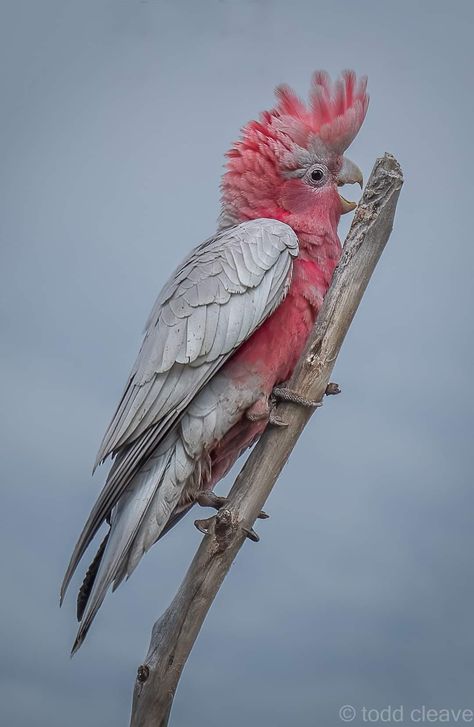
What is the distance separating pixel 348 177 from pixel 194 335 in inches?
37.8

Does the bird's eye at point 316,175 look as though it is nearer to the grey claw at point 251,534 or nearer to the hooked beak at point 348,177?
the hooked beak at point 348,177

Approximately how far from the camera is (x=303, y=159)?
3.07 m

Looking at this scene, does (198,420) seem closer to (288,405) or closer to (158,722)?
(288,405)

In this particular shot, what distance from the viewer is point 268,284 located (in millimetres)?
2844

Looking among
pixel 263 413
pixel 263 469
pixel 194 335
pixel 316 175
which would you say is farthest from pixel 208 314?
pixel 316 175

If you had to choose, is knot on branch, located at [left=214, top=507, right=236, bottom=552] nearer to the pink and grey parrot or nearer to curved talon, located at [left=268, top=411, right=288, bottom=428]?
the pink and grey parrot

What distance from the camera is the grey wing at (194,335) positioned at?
111 inches

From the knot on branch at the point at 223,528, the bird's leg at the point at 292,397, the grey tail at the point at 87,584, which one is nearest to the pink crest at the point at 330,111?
the bird's leg at the point at 292,397

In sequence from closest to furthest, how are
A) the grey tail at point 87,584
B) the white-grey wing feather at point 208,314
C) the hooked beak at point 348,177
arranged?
the white-grey wing feather at point 208,314, the grey tail at point 87,584, the hooked beak at point 348,177

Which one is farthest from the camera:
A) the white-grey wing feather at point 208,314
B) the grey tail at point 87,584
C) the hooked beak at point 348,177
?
the hooked beak at point 348,177

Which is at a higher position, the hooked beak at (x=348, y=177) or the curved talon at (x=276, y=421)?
the hooked beak at (x=348, y=177)

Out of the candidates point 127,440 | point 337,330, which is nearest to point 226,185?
point 337,330

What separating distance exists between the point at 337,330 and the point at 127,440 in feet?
2.94

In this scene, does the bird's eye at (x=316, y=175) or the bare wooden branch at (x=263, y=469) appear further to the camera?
the bird's eye at (x=316, y=175)
